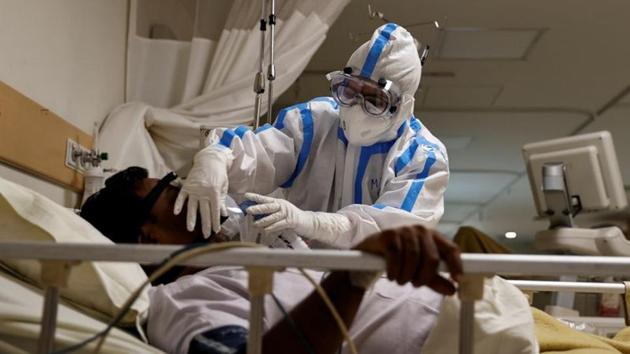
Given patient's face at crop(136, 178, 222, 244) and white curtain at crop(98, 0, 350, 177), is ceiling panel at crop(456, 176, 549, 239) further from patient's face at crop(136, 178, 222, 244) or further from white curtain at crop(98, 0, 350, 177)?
patient's face at crop(136, 178, 222, 244)

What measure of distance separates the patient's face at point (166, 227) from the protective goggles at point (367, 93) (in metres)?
0.52

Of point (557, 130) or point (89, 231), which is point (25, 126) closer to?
point (89, 231)

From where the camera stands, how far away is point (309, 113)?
1.77 meters

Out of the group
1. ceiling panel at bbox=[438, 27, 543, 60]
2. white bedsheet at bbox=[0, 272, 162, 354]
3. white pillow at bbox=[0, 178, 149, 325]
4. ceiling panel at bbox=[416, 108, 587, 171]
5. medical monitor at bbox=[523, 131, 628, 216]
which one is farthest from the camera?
ceiling panel at bbox=[416, 108, 587, 171]

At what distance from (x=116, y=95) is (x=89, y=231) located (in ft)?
5.04

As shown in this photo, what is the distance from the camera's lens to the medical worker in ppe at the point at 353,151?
1.54 meters

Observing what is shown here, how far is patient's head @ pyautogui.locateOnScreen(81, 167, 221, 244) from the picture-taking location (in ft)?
4.86

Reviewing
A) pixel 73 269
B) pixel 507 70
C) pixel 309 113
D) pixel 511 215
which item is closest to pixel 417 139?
pixel 309 113

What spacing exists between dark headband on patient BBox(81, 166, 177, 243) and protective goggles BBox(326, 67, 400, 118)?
495 mm

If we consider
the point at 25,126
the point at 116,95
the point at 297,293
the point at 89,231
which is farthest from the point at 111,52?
the point at 297,293

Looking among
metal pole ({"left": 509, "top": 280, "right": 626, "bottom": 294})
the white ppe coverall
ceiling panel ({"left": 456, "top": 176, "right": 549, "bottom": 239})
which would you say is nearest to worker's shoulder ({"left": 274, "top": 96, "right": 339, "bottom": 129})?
the white ppe coverall

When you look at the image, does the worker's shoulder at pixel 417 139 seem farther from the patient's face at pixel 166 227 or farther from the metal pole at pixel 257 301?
the metal pole at pixel 257 301

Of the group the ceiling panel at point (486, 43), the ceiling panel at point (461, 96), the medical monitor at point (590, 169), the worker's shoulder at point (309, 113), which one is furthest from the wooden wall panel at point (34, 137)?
the ceiling panel at point (461, 96)

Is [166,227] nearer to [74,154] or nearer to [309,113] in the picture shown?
[309,113]
